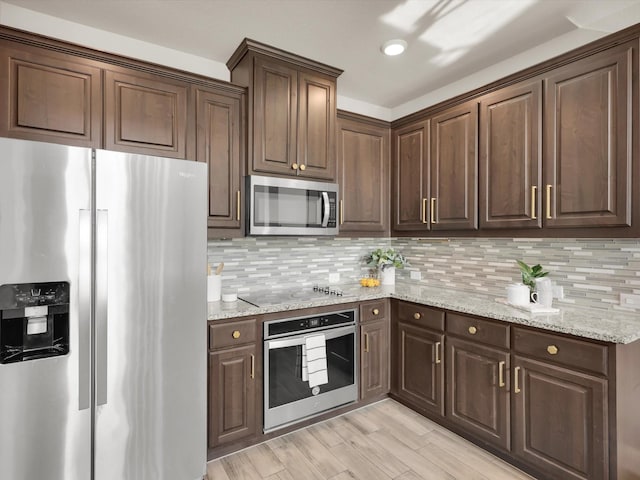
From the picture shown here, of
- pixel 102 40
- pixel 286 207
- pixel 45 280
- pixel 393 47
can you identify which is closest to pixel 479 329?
pixel 286 207

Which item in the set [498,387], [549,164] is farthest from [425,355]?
[549,164]

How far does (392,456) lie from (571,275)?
5.55ft

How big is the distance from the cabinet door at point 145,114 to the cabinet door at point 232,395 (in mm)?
1316

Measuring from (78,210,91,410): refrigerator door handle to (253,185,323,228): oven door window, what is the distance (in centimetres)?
107

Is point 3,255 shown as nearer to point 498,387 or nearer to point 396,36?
point 396,36

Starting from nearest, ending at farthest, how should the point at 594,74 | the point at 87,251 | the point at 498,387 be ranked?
the point at 87,251, the point at 594,74, the point at 498,387

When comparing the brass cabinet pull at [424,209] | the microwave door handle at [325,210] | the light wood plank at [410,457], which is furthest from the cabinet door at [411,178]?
the light wood plank at [410,457]

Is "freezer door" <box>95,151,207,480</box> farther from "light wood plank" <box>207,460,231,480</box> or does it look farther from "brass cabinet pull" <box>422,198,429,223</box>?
"brass cabinet pull" <box>422,198,429,223</box>

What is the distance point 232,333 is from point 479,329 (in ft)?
5.21

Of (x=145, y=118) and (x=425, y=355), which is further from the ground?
(x=145, y=118)

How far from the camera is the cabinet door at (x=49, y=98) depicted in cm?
175

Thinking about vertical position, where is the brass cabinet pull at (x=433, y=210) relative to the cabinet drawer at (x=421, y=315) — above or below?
above

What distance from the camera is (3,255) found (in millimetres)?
1381

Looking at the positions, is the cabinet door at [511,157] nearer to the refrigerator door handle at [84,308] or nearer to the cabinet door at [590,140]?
the cabinet door at [590,140]
